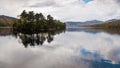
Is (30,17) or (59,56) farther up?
(30,17)

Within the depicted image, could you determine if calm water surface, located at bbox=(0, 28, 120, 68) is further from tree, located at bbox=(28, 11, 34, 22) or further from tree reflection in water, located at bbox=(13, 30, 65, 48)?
tree, located at bbox=(28, 11, 34, 22)

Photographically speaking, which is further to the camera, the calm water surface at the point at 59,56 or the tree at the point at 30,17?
the tree at the point at 30,17

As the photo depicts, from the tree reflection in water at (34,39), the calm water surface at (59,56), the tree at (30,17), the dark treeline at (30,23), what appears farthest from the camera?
the tree at (30,17)

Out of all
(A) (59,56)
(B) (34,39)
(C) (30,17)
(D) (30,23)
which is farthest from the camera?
(C) (30,17)

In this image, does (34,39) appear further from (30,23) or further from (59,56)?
(30,23)

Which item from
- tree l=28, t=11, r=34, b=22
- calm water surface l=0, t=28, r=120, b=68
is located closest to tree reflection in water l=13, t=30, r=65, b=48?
calm water surface l=0, t=28, r=120, b=68

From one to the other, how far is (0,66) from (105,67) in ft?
42.0

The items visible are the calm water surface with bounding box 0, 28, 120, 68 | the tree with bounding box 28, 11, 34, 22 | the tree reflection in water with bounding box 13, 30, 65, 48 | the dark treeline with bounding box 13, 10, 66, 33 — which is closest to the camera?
the calm water surface with bounding box 0, 28, 120, 68

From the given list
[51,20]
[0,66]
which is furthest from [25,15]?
[0,66]

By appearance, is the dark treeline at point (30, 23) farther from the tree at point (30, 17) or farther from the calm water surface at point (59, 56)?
the calm water surface at point (59, 56)

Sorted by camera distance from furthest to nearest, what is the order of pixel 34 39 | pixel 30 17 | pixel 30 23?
pixel 30 17, pixel 30 23, pixel 34 39

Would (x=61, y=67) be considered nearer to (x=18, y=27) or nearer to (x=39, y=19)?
(x=18, y=27)

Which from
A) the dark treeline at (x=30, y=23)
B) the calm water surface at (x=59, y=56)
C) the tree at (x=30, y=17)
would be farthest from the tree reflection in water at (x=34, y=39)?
the tree at (x=30, y=17)

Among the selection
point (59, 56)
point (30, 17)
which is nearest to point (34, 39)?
point (59, 56)
